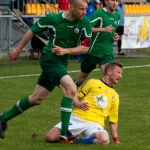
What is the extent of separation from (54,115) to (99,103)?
276 centimetres

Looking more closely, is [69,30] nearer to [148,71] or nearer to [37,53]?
[148,71]

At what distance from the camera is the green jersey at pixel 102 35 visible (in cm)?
1362

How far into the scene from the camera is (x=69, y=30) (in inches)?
363

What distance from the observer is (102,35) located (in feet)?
45.0

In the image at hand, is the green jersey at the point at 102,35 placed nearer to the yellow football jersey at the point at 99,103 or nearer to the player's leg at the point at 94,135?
the yellow football jersey at the point at 99,103

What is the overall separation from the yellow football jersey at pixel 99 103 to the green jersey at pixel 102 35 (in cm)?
448

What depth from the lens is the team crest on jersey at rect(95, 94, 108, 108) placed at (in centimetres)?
906

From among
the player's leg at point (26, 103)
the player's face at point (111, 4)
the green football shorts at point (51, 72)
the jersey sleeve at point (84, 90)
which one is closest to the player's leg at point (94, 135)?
the jersey sleeve at point (84, 90)

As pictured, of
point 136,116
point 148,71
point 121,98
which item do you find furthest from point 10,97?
point 148,71

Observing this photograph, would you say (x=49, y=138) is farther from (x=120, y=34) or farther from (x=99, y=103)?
(x=120, y=34)

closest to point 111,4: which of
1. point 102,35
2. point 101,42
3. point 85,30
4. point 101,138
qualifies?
point 102,35

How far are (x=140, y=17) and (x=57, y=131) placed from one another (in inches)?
701

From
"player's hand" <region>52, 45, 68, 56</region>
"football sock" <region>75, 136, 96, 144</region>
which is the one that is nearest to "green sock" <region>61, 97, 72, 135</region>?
"football sock" <region>75, 136, 96, 144</region>

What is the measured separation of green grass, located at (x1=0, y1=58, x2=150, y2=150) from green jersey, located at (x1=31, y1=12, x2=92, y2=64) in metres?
1.24
